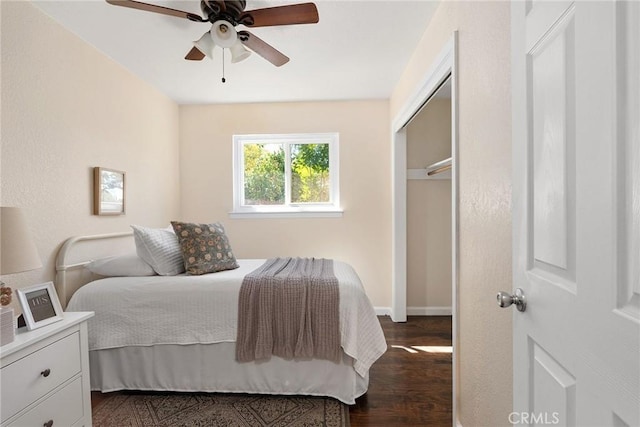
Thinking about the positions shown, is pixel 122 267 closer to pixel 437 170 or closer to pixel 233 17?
pixel 233 17

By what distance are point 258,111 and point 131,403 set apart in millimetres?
2996

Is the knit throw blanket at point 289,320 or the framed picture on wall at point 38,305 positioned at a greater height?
the framed picture on wall at point 38,305

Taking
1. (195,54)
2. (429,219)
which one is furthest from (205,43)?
(429,219)

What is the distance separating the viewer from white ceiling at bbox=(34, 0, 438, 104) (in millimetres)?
1978

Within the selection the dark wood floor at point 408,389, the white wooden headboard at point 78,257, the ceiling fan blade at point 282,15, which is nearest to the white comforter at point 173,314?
the white wooden headboard at point 78,257

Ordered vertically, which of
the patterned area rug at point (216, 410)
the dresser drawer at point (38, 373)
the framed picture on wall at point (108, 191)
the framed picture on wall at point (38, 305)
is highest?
the framed picture on wall at point (108, 191)

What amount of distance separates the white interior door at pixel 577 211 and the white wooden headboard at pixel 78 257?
255 cm

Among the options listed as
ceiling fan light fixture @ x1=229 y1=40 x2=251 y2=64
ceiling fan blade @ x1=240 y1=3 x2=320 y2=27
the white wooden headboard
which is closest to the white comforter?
the white wooden headboard

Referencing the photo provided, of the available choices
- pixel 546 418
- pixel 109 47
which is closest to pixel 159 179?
pixel 109 47

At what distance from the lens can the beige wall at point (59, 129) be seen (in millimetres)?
1786

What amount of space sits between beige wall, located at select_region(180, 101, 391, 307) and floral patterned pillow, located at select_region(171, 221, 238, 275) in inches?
49.4

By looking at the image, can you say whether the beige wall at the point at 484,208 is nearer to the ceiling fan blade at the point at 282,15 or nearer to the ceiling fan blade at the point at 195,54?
the ceiling fan blade at the point at 282,15
